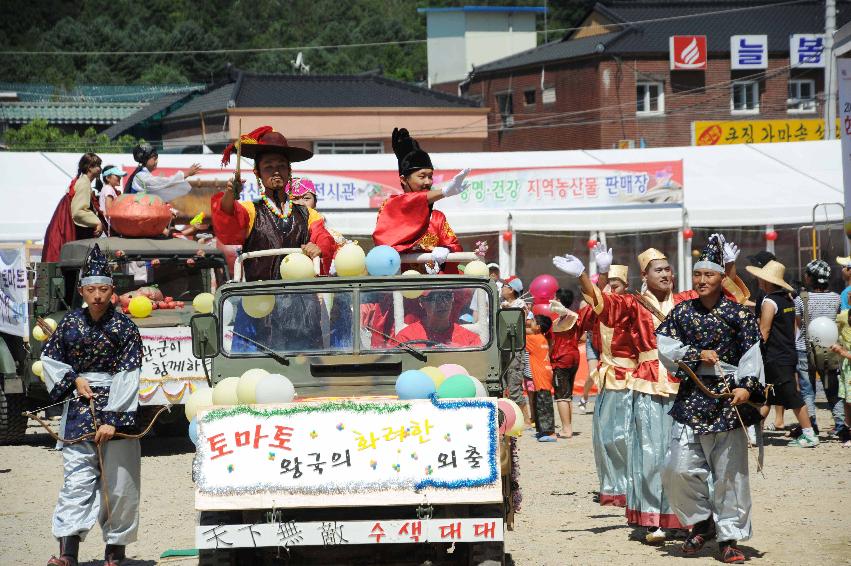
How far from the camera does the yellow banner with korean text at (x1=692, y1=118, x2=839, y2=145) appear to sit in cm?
3683

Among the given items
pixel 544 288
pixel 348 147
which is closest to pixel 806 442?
pixel 544 288

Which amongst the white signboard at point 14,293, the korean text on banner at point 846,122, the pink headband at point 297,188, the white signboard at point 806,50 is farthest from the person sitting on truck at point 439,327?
the white signboard at point 806,50

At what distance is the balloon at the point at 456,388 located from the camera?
268 inches

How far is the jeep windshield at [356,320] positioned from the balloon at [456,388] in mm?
714

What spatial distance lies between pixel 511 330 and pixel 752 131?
32034mm

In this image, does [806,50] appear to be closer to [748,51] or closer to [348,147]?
[748,51]

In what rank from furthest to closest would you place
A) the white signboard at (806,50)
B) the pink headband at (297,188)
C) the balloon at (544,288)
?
the white signboard at (806,50) < the balloon at (544,288) < the pink headband at (297,188)

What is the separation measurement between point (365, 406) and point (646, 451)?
3.16 meters

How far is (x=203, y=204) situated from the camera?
55.2ft

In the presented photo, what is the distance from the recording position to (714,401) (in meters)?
7.96

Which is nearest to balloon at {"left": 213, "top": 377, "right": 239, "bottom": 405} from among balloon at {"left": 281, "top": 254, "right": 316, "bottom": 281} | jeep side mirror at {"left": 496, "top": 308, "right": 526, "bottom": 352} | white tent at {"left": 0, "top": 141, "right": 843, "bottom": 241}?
balloon at {"left": 281, "top": 254, "right": 316, "bottom": 281}

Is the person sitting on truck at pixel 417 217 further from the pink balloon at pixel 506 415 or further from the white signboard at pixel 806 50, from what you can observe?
the white signboard at pixel 806 50

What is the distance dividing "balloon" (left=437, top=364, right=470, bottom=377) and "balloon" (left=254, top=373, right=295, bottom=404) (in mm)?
859

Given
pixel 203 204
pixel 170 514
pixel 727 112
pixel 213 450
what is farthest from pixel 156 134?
pixel 213 450
